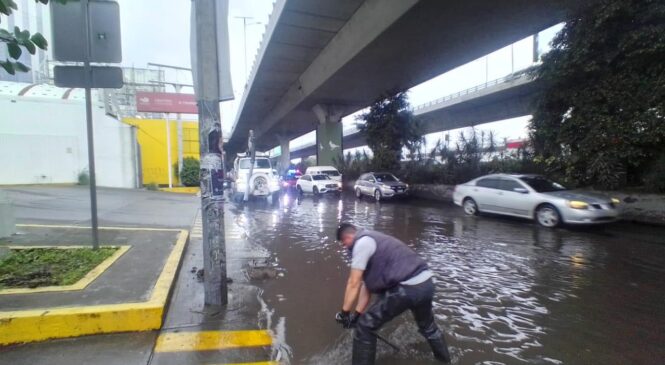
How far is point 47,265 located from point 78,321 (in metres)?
2.20

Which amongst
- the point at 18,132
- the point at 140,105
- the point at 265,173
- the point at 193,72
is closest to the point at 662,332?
the point at 193,72

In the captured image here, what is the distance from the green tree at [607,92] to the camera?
1060cm

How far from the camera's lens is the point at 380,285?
3082mm

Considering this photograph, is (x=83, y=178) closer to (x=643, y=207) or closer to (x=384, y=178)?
(x=384, y=178)

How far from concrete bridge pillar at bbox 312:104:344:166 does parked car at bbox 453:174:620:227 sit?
1885cm

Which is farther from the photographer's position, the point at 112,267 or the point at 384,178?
the point at 384,178

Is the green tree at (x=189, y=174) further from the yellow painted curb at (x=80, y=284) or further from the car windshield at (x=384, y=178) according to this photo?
the yellow painted curb at (x=80, y=284)

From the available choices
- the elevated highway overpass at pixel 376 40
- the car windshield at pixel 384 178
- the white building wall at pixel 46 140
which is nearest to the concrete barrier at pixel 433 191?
the car windshield at pixel 384 178

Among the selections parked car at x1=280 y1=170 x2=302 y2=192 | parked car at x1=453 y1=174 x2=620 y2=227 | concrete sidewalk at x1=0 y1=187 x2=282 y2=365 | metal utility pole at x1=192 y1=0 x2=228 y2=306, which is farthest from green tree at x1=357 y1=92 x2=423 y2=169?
metal utility pole at x1=192 y1=0 x2=228 y2=306

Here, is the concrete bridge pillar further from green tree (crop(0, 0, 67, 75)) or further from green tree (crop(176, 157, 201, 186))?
green tree (crop(0, 0, 67, 75))

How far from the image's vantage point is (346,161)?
31.9 metres

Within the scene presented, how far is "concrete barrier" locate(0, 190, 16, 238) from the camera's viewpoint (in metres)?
6.78

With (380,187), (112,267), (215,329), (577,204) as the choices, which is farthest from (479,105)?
(215,329)

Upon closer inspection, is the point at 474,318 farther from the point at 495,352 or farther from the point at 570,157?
the point at 570,157
